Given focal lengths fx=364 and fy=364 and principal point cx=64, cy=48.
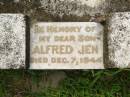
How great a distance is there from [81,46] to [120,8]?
1.39 feet

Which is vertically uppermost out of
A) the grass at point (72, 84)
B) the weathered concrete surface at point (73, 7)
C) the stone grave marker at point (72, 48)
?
the weathered concrete surface at point (73, 7)

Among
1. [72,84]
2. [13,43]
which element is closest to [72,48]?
[72,84]

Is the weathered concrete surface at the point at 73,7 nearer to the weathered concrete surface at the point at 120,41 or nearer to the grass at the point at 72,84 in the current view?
the weathered concrete surface at the point at 120,41

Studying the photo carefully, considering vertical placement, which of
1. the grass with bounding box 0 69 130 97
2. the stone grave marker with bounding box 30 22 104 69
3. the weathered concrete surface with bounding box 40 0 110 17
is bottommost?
the grass with bounding box 0 69 130 97

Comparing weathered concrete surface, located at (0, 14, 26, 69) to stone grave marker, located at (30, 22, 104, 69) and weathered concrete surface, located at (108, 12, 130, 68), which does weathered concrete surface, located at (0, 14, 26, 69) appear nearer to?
stone grave marker, located at (30, 22, 104, 69)

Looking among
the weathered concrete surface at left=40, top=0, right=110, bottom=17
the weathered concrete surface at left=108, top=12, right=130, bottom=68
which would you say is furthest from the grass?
the weathered concrete surface at left=40, top=0, right=110, bottom=17

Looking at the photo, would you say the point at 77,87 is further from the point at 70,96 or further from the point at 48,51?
the point at 48,51

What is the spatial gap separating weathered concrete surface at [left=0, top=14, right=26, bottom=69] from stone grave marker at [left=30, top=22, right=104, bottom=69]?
12 cm

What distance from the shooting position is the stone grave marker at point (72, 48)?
2.81 meters

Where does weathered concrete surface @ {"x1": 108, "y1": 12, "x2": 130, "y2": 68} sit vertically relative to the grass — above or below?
above

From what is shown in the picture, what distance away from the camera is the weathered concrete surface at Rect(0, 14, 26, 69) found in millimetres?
2764

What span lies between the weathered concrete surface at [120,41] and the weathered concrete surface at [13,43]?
2.18ft

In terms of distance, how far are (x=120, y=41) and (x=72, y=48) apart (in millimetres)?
371

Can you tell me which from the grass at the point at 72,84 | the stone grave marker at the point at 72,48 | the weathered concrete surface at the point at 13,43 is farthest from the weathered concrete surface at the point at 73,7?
the grass at the point at 72,84
